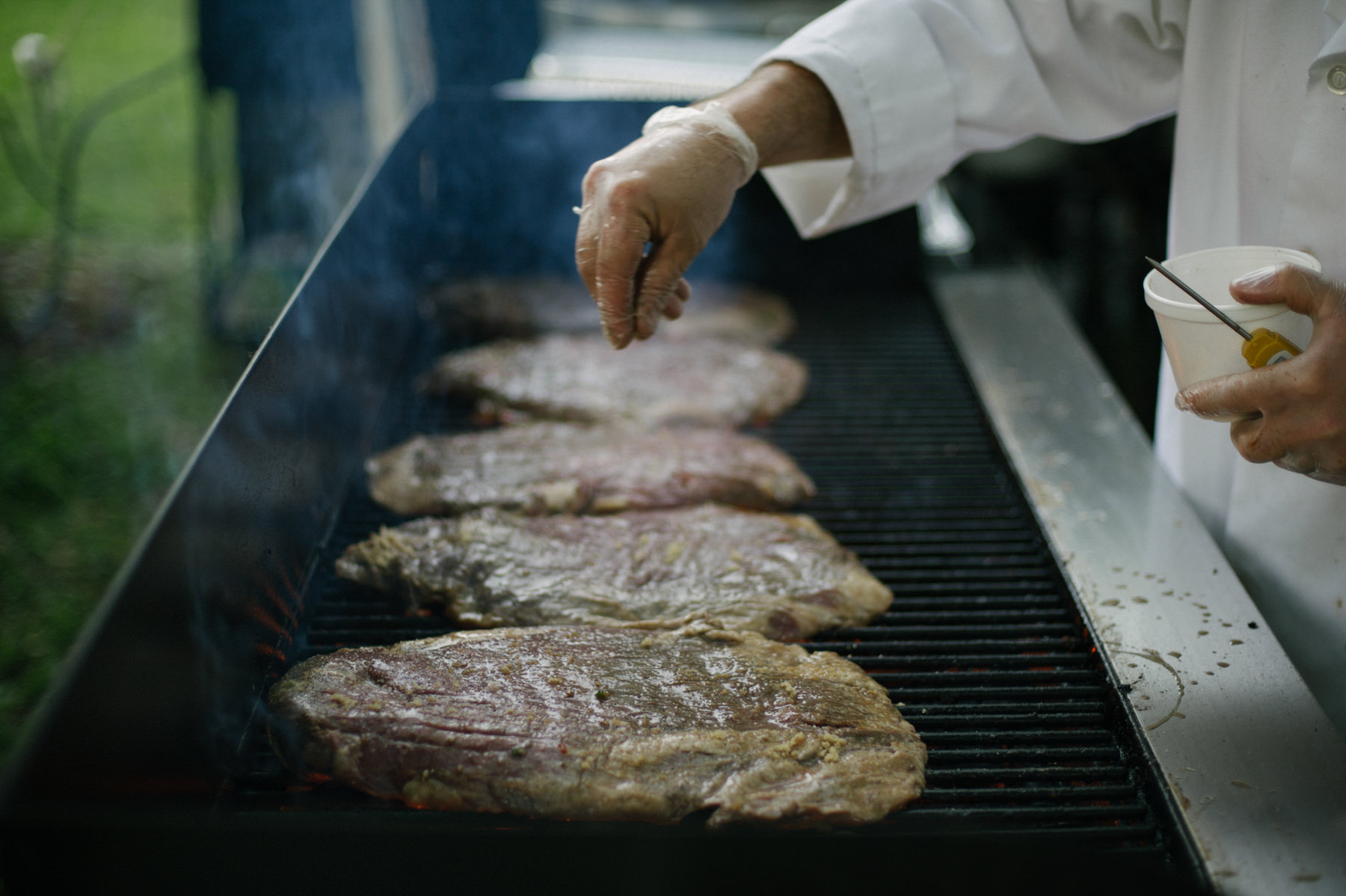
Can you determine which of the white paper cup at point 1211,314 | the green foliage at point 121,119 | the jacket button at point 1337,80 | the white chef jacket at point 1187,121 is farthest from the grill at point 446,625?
the green foliage at point 121,119

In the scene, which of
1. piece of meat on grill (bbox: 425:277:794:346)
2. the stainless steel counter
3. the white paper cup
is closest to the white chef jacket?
the stainless steel counter

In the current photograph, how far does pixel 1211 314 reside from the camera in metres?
1.49

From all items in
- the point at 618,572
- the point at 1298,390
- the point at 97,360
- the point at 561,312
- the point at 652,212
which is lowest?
the point at 97,360

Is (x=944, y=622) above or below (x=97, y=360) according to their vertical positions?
above

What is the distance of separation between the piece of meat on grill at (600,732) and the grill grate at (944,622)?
0.22 ft

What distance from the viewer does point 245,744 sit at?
1672 millimetres

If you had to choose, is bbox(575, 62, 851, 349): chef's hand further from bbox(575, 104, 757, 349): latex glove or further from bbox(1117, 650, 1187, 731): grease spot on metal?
bbox(1117, 650, 1187, 731): grease spot on metal

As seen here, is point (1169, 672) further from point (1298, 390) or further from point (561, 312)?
point (561, 312)

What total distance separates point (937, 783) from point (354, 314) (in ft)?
6.31

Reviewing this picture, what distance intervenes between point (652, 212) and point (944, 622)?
1115mm

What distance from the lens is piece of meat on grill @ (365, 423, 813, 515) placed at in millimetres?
2482

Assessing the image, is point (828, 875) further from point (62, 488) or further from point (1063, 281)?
point (1063, 281)

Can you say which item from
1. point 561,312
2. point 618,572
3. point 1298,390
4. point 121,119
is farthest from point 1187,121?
point 121,119

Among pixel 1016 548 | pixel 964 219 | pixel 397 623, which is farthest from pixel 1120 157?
pixel 397 623
